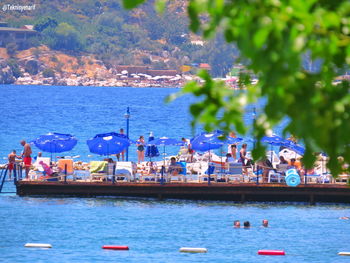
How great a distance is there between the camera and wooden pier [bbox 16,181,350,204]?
3028 cm

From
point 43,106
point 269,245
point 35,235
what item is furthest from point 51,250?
point 43,106

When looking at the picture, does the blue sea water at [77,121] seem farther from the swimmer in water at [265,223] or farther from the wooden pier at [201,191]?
the swimmer in water at [265,223]

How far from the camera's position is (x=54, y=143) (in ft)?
111

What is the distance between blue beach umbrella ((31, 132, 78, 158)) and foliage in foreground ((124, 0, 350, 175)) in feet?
94.2

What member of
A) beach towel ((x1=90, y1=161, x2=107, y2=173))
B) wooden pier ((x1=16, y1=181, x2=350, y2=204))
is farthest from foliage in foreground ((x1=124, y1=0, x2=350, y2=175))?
beach towel ((x1=90, y1=161, x2=107, y2=173))

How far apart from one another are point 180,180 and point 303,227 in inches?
212

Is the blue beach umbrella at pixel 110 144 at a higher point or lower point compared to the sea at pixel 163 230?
higher

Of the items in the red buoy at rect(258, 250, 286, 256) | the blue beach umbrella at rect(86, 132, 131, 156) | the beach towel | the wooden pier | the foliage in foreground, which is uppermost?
the blue beach umbrella at rect(86, 132, 131, 156)

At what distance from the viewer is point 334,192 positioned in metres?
30.2

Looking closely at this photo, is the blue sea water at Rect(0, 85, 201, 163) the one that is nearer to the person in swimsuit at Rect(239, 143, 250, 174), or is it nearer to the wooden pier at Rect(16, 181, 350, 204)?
the person in swimsuit at Rect(239, 143, 250, 174)

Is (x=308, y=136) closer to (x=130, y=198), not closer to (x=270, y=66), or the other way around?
(x=270, y=66)

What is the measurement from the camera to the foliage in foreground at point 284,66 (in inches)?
181

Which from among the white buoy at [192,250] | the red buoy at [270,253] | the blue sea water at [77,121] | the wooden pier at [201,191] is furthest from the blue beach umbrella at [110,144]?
the blue sea water at [77,121]

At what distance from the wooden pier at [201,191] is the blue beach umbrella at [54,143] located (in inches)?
104
